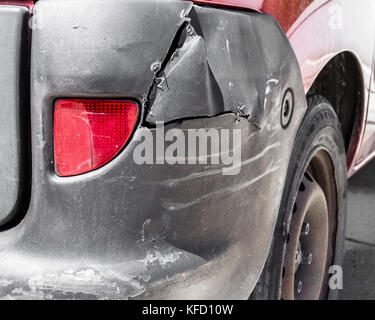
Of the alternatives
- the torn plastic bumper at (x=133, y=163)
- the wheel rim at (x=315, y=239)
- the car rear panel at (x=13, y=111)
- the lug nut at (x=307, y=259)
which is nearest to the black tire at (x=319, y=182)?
the wheel rim at (x=315, y=239)

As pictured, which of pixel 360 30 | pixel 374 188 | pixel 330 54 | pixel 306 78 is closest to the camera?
pixel 306 78

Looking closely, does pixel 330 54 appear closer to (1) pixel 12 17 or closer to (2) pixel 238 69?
(2) pixel 238 69

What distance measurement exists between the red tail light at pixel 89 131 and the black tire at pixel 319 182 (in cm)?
65

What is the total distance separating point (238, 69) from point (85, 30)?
0.35 metres

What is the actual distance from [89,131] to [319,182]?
1130mm

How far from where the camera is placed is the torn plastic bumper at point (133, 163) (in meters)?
1.20

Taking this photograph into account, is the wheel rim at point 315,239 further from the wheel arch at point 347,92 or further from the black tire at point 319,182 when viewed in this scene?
the wheel arch at point 347,92

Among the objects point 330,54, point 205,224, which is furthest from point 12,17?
point 330,54

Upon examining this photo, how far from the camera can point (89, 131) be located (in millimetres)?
1241

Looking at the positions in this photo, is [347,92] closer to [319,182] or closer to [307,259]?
[319,182]

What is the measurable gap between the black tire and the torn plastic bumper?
38cm

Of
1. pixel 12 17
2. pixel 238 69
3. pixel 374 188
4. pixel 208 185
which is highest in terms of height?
pixel 12 17
